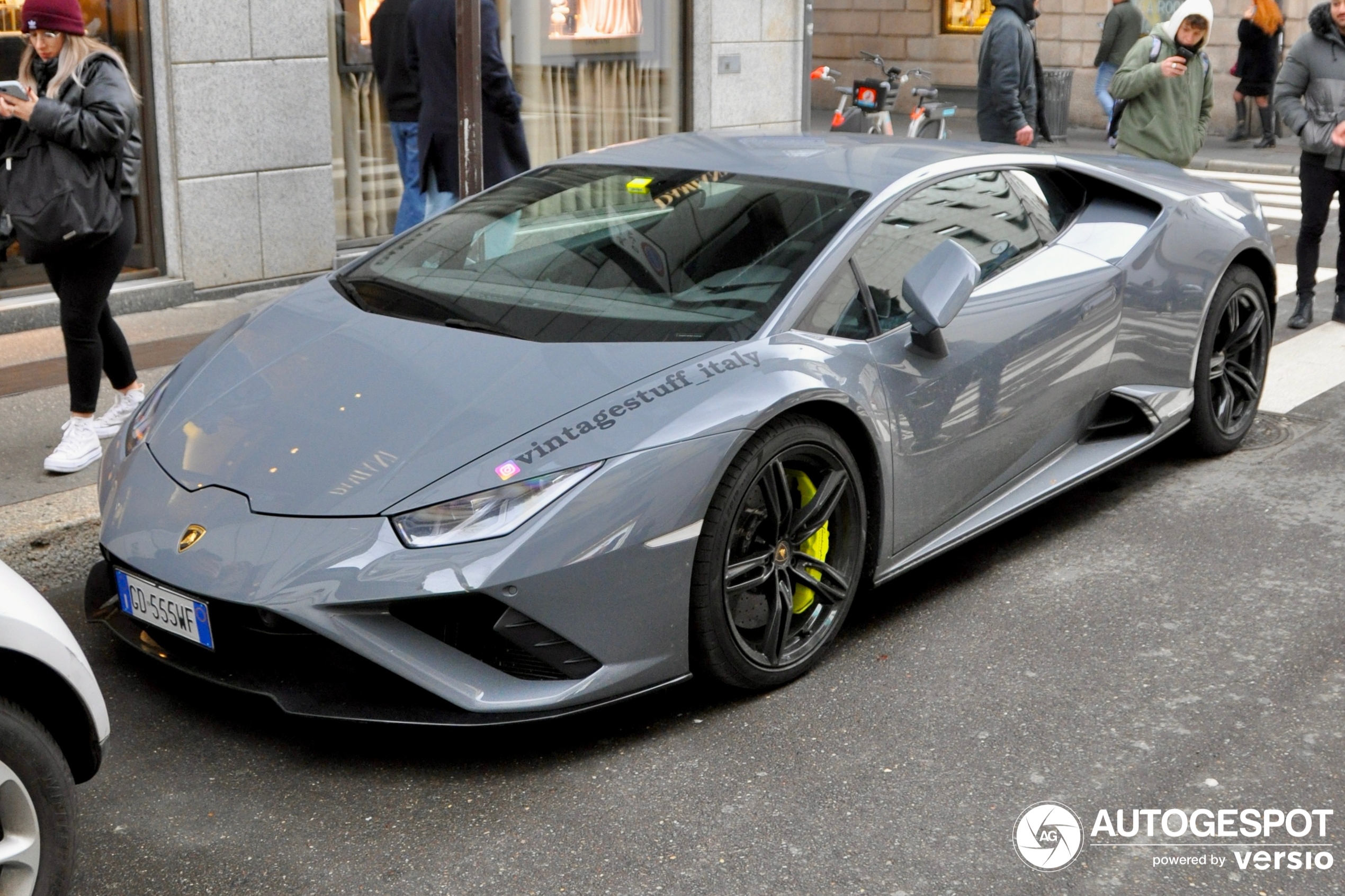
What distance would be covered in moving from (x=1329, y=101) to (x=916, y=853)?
6.20 meters

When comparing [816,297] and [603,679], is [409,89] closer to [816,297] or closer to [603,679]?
[816,297]

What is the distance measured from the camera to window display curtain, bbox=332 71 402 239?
974cm

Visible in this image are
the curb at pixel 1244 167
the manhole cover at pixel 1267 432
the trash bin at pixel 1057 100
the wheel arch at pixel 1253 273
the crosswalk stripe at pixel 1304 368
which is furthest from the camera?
the trash bin at pixel 1057 100

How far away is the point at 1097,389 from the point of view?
5055 mm

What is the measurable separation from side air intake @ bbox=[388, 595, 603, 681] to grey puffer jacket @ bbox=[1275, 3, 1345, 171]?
20.0ft

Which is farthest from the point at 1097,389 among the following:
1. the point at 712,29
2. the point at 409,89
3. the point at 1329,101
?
the point at 712,29

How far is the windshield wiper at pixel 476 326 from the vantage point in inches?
159

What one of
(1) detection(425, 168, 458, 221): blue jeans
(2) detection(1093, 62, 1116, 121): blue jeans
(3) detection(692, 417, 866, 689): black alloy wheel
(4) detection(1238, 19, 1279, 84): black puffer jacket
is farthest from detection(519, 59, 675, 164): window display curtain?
(4) detection(1238, 19, 1279, 84): black puffer jacket

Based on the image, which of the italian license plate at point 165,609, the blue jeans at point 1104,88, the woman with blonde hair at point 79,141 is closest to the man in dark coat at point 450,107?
Answer: the woman with blonde hair at point 79,141

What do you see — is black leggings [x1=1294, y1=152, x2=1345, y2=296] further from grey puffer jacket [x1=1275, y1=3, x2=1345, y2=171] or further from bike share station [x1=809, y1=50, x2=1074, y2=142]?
bike share station [x1=809, y1=50, x2=1074, y2=142]

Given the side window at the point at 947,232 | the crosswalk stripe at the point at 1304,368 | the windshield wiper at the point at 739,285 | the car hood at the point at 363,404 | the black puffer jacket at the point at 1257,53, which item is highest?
the black puffer jacket at the point at 1257,53

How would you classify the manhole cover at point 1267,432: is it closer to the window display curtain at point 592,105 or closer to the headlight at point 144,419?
the headlight at point 144,419

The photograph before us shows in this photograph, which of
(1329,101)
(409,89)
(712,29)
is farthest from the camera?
(712,29)

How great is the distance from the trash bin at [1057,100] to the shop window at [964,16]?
301cm
